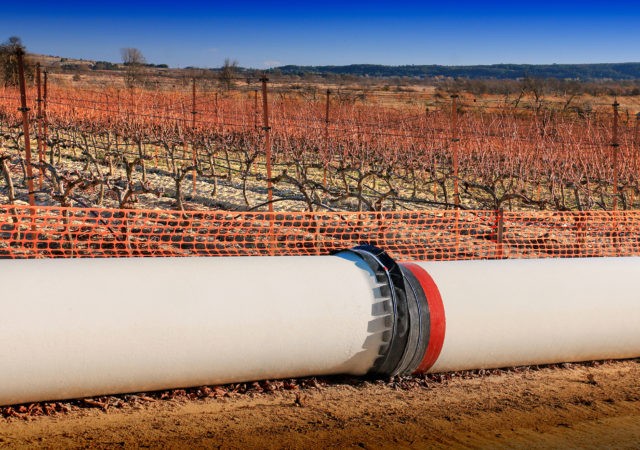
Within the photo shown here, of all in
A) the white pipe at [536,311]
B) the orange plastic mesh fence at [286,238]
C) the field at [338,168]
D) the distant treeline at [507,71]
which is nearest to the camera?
the white pipe at [536,311]

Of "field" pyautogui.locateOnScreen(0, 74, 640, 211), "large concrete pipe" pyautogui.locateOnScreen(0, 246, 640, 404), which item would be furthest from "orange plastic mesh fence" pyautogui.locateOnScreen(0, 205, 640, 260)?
"large concrete pipe" pyautogui.locateOnScreen(0, 246, 640, 404)

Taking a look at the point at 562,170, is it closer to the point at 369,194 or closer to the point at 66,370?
the point at 369,194

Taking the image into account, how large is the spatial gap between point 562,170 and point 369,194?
177 inches

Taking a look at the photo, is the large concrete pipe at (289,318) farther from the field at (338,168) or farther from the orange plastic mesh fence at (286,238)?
the field at (338,168)

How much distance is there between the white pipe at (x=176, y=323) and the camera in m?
3.59

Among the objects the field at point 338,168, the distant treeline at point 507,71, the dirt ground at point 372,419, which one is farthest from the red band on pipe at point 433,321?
the distant treeline at point 507,71

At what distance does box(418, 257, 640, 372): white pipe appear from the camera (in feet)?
14.6

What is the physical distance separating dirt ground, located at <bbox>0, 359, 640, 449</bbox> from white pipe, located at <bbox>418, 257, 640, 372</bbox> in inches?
7.8

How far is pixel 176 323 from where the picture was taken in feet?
12.4

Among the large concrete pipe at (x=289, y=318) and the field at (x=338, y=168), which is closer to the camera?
the large concrete pipe at (x=289, y=318)

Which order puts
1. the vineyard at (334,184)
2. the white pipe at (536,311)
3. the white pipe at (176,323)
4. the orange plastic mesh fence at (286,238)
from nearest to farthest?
the white pipe at (176,323)
the white pipe at (536,311)
the orange plastic mesh fence at (286,238)
the vineyard at (334,184)

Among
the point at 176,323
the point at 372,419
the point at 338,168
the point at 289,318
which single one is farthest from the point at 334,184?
the point at 176,323

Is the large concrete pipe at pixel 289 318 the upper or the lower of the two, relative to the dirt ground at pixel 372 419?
upper

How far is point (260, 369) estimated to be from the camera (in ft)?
13.3
